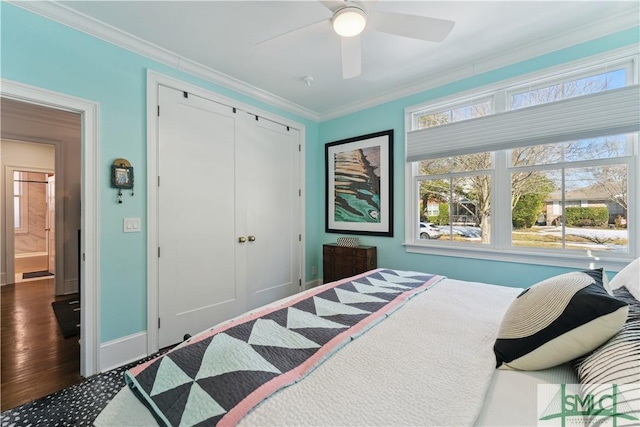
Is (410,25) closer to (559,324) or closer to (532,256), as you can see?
(559,324)

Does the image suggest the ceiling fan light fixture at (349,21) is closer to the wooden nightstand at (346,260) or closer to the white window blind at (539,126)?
the white window blind at (539,126)

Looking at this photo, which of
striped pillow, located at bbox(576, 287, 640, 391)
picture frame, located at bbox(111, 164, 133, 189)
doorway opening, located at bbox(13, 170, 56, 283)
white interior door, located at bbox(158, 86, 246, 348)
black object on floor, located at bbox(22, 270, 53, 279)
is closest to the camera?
striped pillow, located at bbox(576, 287, 640, 391)

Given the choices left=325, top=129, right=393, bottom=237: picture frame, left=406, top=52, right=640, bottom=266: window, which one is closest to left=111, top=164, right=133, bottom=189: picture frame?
left=325, top=129, right=393, bottom=237: picture frame

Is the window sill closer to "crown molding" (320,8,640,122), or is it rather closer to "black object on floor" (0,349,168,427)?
"crown molding" (320,8,640,122)

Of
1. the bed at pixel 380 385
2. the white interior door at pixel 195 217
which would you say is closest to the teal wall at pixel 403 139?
the white interior door at pixel 195 217

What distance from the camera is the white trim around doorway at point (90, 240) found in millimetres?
2066

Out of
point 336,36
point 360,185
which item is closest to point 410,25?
point 336,36

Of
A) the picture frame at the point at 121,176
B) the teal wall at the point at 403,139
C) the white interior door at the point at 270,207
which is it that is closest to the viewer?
the picture frame at the point at 121,176

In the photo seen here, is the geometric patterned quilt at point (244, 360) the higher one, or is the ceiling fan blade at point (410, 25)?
the ceiling fan blade at point (410, 25)

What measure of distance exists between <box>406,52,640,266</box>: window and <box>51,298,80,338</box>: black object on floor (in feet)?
12.2

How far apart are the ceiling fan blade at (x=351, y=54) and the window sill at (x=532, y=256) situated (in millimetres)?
1998

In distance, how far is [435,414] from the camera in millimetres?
725

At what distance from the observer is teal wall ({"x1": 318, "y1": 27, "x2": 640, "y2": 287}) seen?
7.51 feet

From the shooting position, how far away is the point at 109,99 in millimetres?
2188
